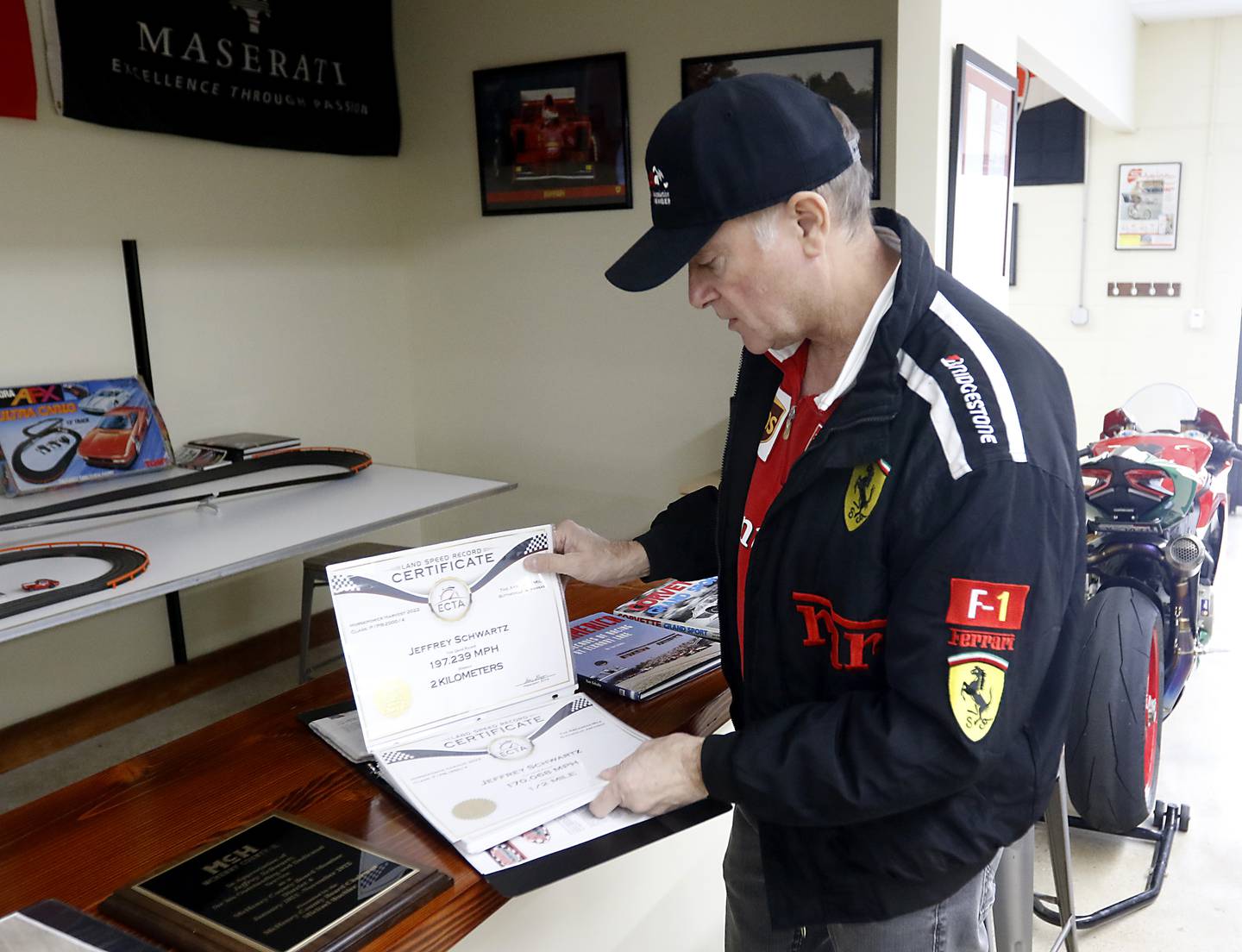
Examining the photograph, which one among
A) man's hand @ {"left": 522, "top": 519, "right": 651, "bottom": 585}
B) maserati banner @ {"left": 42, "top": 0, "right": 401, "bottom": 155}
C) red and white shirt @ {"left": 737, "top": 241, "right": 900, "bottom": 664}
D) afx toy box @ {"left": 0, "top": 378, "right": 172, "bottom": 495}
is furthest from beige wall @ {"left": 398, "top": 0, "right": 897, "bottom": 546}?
red and white shirt @ {"left": 737, "top": 241, "right": 900, "bottom": 664}

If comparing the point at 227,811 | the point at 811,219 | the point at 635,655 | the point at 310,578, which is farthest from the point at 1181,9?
the point at 227,811

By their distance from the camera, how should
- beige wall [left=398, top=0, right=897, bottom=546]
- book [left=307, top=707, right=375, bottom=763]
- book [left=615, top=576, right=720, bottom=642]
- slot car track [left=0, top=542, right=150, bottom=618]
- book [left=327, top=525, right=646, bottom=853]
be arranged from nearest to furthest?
1. book [left=327, top=525, right=646, bottom=853]
2. book [left=307, top=707, right=375, bottom=763]
3. book [left=615, top=576, right=720, bottom=642]
4. slot car track [left=0, top=542, right=150, bottom=618]
5. beige wall [left=398, top=0, right=897, bottom=546]

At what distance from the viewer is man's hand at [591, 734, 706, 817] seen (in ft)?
3.55

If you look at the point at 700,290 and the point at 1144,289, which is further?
the point at 1144,289

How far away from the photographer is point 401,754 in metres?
1.21

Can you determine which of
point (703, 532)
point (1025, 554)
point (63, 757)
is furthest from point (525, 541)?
point (63, 757)

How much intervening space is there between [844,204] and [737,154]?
13cm

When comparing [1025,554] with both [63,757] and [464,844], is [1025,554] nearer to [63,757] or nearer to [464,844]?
[464,844]

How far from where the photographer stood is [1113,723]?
90.7 inches

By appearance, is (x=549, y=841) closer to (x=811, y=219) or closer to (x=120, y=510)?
(x=811, y=219)

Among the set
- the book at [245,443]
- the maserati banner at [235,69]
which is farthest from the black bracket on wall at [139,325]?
the maserati banner at [235,69]

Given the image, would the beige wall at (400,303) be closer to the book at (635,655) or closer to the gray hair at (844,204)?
the book at (635,655)

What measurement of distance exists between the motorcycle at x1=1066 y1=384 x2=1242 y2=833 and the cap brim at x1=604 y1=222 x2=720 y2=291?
1.45 m

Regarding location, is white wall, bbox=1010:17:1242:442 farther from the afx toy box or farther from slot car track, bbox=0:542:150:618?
slot car track, bbox=0:542:150:618
